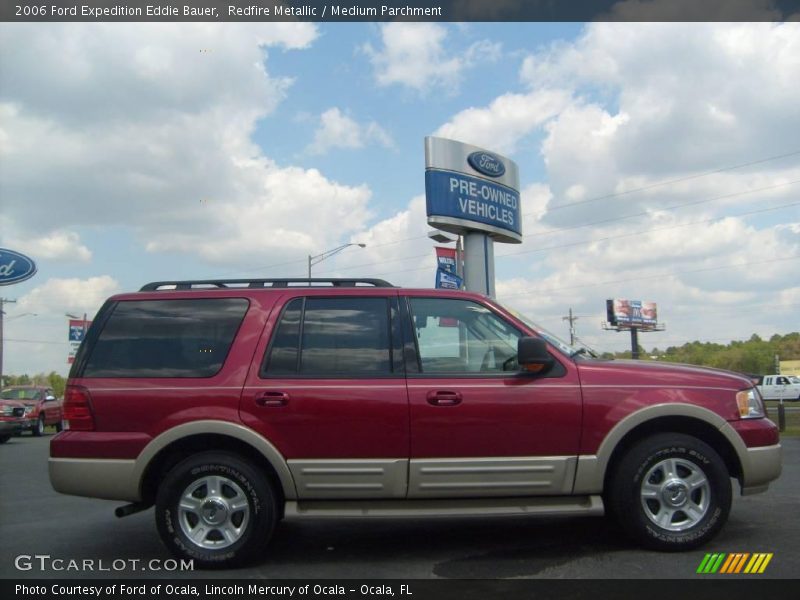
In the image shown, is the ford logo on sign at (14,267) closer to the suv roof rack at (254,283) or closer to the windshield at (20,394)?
the windshield at (20,394)

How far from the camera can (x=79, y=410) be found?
5.61m

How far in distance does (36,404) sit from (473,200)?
15.4 m

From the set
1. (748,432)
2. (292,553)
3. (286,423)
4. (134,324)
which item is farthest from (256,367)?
(748,432)

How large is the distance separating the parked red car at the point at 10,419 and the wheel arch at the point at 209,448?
17637 millimetres

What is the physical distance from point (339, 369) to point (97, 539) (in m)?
2.72

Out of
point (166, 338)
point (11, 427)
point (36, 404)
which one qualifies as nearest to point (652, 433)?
point (166, 338)

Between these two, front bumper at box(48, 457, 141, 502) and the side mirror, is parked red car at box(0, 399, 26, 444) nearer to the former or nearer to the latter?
front bumper at box(48, 457, 141, 502)

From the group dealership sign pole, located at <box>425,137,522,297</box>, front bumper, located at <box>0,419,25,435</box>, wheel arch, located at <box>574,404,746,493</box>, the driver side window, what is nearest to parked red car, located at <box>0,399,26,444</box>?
front bumper, located at <box>0,419,25,435</box>

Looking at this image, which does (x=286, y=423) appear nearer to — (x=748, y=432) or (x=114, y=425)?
(x=114, y=425)

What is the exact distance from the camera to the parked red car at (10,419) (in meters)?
20.9

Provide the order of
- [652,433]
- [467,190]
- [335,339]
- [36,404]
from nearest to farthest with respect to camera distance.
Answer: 1. [652,433]
2. [335,339]
3. [467,190]
4. [36,404]

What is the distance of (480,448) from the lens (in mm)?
5477

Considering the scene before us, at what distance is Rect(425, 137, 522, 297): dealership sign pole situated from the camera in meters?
19.1

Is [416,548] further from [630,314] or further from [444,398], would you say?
[630,314]
